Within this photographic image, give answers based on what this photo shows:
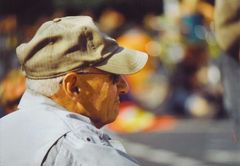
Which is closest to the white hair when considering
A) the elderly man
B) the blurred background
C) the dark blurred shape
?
the elderly man

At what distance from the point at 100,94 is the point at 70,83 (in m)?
0.10

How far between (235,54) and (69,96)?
64.8 inches

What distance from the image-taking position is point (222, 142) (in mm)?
11742

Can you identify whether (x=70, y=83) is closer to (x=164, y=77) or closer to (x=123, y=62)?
(x=123, y=62)

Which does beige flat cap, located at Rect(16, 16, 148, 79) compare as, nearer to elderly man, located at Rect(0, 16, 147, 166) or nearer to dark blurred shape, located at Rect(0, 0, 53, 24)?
elderly man, located at Rect(0, 16, 147, 166)

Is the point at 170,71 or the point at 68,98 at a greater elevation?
the point at 68,98

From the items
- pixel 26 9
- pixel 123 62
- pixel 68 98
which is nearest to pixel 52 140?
pixel 68 98

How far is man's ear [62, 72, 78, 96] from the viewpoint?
230cm

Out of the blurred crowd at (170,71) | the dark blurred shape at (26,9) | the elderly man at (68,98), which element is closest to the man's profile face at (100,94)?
the elderly man at (68,98)

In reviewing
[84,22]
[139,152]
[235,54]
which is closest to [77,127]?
[84,22]

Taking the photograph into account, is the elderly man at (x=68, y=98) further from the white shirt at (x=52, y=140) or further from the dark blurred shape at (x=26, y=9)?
the dark blurred shape at (x=26, y=9)

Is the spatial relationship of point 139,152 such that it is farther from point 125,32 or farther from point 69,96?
point 69,96

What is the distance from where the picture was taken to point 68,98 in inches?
92.2

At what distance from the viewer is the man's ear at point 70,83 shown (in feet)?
7.54
